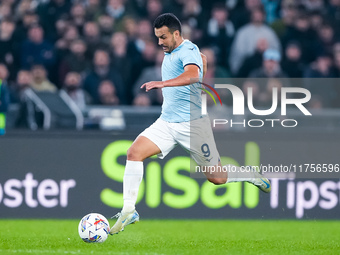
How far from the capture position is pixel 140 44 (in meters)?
13.2

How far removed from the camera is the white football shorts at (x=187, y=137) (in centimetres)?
805

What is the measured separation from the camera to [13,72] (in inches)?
500

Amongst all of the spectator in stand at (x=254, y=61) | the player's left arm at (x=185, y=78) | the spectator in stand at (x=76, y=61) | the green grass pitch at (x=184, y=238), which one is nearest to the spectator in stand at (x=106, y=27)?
the spectator in stand at (x=76, y=61)

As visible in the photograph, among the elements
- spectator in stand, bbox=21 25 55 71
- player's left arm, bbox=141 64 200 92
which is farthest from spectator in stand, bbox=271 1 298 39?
player's left arm, bbox=141 64 200 92

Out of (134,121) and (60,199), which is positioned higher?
(134,121)

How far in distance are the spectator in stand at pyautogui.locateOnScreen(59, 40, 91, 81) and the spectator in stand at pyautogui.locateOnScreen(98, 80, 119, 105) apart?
0.74 meters

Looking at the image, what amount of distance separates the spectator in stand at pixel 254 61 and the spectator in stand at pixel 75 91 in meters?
2.51

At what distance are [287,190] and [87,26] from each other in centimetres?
466

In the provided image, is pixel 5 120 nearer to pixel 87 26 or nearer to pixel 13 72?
pixel 13 72

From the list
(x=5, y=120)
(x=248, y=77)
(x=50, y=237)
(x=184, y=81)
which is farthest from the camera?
(x=248, y=77)

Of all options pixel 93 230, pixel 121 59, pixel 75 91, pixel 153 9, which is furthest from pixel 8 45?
pixel 93 230

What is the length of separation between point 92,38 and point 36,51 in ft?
3.07

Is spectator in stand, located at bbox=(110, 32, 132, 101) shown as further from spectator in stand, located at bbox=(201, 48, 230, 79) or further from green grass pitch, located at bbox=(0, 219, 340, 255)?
green grass pitch, located at bbox=(0, 219, 340, 255)

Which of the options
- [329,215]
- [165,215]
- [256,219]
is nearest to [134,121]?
[165,215]
